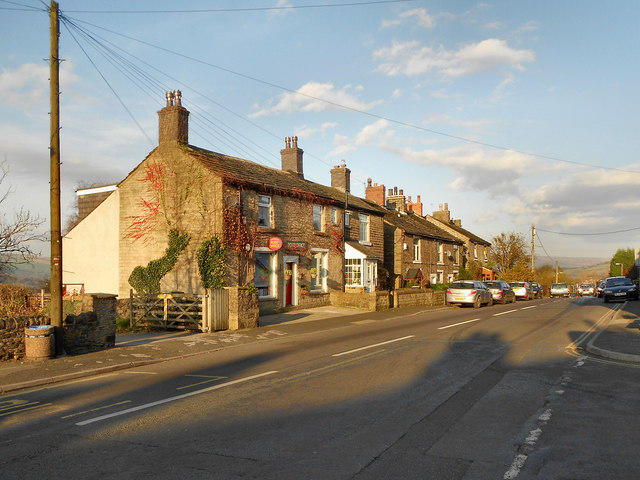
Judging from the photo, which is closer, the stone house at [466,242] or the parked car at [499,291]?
the parked car at [499,291]

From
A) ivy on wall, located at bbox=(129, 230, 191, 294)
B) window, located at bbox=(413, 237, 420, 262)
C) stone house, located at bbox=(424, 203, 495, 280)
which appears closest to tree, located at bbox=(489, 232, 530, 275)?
stone house, located at bbox=(424, 203, 495, 280)

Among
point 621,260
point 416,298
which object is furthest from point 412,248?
point 621,260

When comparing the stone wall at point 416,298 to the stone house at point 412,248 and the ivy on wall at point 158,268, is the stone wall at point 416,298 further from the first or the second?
the ivy on wall at point 158,268

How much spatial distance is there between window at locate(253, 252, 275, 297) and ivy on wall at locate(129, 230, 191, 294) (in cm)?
329

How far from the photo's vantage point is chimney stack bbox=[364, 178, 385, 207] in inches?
1724

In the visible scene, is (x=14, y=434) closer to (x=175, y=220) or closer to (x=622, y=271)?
(x=175, y=220)

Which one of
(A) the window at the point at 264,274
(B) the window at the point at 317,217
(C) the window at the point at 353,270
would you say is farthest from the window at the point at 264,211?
(C) the window at the point at 353,270

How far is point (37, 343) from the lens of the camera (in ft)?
38.9

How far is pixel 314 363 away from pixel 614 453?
6.56 meters

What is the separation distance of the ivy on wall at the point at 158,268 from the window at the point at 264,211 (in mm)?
3496

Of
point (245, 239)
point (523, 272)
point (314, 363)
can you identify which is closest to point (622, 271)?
point (523, 272)

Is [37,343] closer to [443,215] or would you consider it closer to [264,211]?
[264,211]

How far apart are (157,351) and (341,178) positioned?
25707 millimetres

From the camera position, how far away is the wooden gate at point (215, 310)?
17359 mm
